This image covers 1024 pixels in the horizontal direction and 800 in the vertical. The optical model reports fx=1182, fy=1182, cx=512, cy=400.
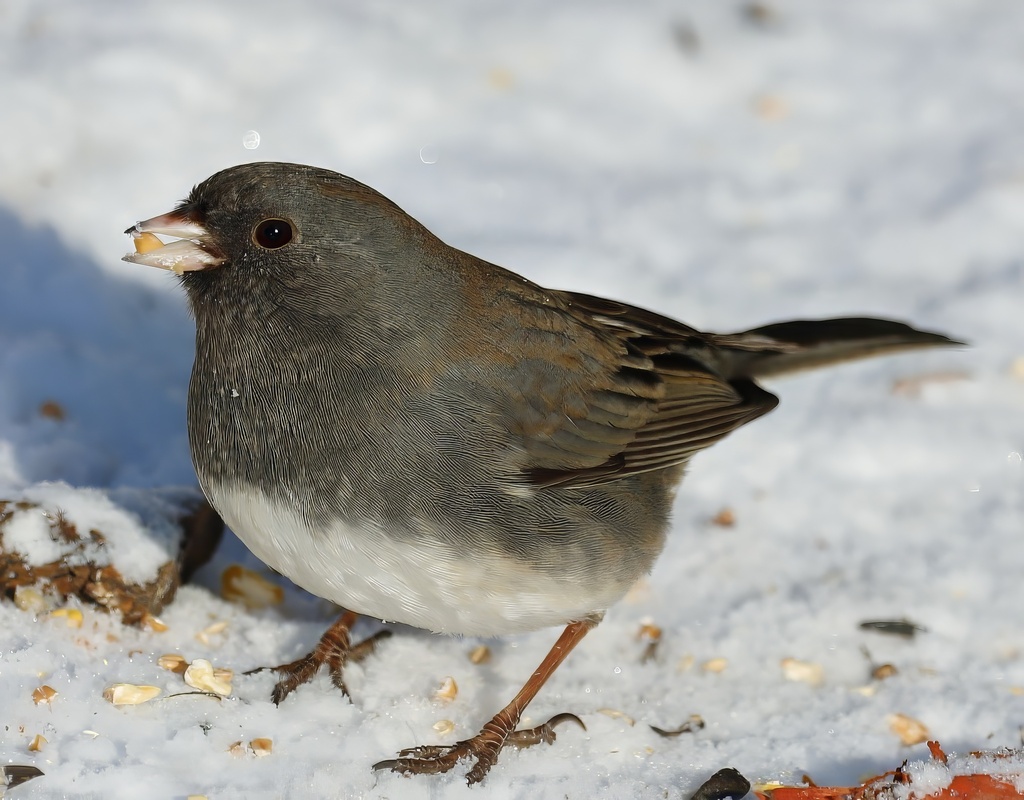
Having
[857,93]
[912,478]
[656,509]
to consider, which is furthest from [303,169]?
[857,93]

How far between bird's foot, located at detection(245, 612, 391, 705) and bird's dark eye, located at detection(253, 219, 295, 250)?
106cm

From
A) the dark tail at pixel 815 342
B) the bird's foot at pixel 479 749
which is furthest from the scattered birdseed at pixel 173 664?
the dark tail at pixel 815 342

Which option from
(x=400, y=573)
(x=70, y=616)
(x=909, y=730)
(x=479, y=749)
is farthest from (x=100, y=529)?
(x=909, y=730)

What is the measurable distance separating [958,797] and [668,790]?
0.63 metres

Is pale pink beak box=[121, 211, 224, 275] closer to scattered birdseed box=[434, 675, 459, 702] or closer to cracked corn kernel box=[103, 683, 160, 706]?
cracked corn kernel box=[103, 683, 160, 706]

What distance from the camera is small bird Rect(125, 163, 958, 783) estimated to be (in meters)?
2.55

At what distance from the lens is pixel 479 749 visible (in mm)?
2809

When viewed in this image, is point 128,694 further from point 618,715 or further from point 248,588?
point 618,715

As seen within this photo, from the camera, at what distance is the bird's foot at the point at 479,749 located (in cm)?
270

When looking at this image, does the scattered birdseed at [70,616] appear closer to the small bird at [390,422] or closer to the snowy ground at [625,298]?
the snowy ground at [625,298]

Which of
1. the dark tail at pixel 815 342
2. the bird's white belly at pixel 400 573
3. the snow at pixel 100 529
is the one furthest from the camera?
the dark tail at pixel 815 342

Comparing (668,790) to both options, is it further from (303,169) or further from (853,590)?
(303,169)

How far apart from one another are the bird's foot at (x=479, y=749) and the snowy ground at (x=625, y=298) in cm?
4

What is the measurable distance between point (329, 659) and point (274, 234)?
1.11 metres
